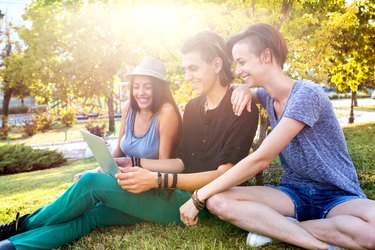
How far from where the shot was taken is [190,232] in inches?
135

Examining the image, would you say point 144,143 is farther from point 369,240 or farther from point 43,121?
point 43,121

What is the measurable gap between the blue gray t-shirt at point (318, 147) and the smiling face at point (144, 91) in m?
1.36

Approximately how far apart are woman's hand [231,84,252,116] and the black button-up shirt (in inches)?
3.0

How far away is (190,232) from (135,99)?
1319 mm

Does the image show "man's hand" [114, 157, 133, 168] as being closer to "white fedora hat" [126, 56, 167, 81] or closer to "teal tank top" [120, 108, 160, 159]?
"teal tank top" [120, 108, 160, 159]

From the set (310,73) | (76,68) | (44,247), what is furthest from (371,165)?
(76,68)

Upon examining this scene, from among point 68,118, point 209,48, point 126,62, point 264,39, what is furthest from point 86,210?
point 68,118

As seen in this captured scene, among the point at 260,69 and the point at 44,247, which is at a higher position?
the point at 260,69

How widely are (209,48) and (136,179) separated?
1.15 meters

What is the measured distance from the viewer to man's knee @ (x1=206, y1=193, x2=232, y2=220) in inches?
115

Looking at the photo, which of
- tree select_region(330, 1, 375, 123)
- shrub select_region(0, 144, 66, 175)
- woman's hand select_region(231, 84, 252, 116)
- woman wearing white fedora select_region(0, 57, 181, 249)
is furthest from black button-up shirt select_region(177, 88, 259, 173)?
tree select_region(330, 1, 375, 123)

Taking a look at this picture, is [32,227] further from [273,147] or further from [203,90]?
→ [273,147]

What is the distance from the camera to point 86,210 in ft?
10.9

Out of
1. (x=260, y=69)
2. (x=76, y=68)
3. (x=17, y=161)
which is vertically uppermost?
(x=76, y=68)
